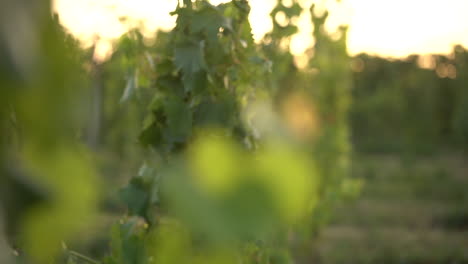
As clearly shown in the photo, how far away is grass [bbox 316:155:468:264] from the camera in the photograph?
6.43 m

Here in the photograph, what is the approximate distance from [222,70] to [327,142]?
18.3ft

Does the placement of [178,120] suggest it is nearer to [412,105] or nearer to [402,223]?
[402,223]

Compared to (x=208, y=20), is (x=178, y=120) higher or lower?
lower

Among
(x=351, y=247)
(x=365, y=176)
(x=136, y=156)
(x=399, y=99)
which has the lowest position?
(x=351, y=247)

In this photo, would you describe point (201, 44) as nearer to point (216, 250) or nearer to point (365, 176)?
point (216, 250)

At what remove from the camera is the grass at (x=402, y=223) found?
21.1ft

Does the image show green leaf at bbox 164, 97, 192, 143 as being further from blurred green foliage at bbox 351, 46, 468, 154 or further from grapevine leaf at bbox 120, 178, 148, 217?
blurred green foliage at bbox 351, 46, 468, 154

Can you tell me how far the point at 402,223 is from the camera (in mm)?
8500

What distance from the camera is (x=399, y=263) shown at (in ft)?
20.6

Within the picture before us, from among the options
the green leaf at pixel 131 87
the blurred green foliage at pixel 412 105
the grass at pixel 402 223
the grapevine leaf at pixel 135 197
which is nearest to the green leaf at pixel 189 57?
the green leaf at pixel 131 87

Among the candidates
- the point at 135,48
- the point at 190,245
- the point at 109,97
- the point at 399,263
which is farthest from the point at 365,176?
the point at 190,245

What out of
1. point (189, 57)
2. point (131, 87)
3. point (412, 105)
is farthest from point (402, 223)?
point (412, 105)

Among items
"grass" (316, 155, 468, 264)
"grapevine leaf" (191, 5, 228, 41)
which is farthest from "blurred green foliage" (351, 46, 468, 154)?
"grapevine leaf" (191, 5, 228, 41)

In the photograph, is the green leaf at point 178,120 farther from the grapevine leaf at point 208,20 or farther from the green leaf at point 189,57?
the grapevine leaf at point 208,20
